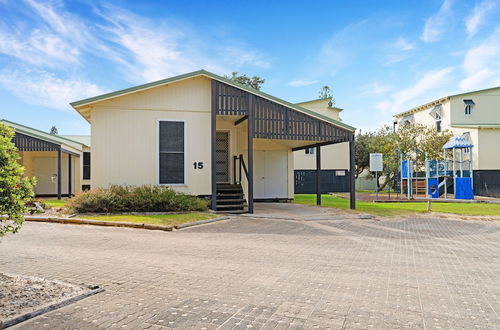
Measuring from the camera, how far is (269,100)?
14.8 meters

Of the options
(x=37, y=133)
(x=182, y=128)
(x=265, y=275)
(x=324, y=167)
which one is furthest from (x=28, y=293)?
(x=324, y=167)

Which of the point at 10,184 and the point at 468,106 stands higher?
the point at 468,106

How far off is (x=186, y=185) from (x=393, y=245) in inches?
324

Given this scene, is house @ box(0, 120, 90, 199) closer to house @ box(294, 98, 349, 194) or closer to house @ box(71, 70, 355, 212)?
house @ box(71, 70, 355, 212)

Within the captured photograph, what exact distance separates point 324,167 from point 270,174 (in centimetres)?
1443

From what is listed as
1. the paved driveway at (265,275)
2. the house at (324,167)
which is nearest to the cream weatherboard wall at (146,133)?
the paved driveway at (265,275)

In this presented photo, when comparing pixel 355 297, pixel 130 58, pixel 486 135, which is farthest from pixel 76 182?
pixel 486 135

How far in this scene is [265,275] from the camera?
5.89 metres

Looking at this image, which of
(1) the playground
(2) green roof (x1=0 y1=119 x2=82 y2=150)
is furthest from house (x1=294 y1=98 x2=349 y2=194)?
(2) green roof (x1=0 y1=119 x2=82 y2=150)

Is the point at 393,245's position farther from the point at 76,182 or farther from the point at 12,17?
the point at 76,182

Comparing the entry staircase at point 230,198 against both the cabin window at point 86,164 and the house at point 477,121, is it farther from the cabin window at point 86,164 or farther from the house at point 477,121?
the house at point 477,121

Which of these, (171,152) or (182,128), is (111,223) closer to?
(171,152)

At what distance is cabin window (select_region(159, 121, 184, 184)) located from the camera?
14438mm

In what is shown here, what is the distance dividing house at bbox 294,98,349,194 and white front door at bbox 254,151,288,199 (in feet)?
40.0
